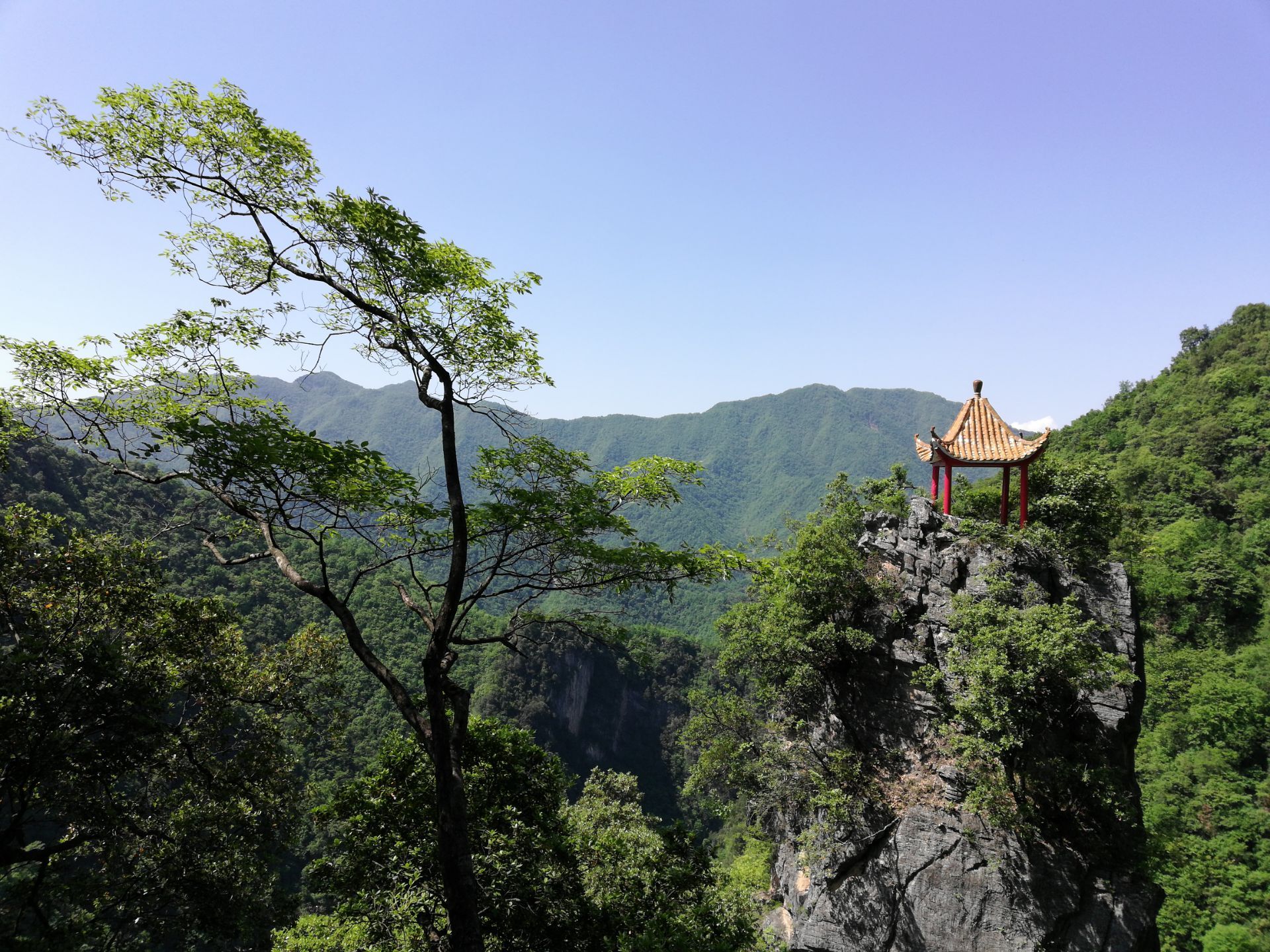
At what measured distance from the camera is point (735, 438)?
164375 millimetres

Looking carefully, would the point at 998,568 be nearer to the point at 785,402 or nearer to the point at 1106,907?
the point at 1106,907

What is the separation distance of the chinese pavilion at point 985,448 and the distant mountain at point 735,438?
339 ft

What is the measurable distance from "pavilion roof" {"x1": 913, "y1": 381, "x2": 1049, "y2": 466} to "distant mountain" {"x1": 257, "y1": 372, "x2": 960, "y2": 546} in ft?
339

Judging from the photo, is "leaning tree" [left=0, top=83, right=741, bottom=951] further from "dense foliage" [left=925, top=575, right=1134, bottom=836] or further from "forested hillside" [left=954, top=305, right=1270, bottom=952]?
"forested hillside" [left=954, top=305, right=1270, bottom=952]

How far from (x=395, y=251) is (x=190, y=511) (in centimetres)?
307

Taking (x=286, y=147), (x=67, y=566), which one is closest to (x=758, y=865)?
(x=67, y=566)

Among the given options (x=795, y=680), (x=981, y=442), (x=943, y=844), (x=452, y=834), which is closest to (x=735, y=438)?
(x=981, y=442)

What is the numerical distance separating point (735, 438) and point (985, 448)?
152m

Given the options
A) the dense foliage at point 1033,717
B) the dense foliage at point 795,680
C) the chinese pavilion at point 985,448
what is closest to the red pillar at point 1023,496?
the chinese pavilion at point 985,448

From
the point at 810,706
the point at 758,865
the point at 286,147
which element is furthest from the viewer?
the point at 758,865

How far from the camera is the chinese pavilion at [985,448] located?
1332 cm

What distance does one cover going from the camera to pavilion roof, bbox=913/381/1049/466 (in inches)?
526

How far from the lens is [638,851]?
26.5 ft

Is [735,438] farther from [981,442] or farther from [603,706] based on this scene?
[981,442]
